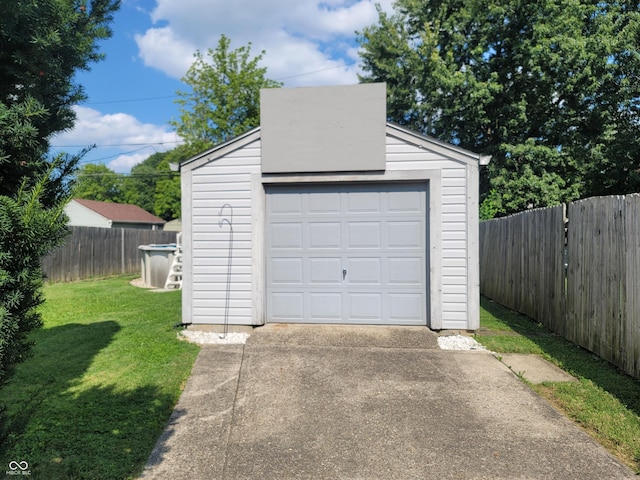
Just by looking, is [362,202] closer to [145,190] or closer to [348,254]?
[348,254]

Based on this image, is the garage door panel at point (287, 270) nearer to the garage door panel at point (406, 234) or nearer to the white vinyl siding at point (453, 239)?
the garage door panel at point (406, 234)

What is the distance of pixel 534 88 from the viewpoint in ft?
52.3

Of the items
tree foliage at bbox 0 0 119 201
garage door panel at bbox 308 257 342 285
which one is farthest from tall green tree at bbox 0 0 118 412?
garage door panel at bbox 308 257 342 285

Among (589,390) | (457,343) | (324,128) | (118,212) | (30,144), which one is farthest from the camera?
(118,212)

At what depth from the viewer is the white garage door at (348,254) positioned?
620 cm

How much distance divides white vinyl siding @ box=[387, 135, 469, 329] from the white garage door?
0.30 m

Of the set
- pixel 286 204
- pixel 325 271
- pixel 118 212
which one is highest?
pixel 118 212

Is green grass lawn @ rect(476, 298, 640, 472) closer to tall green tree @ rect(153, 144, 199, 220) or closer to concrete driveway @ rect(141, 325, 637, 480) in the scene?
concrete driveway @ rect(141, 325, 637, 480)

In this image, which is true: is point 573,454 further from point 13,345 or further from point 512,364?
point 13,345

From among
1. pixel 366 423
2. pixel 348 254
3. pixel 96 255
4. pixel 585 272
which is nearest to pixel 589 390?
pixel 585 272

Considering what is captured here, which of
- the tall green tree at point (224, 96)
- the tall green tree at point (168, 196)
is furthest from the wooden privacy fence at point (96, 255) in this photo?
the tall green tree at point (168, 196)

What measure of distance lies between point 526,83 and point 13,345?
18559mm

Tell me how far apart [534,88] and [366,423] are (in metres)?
16.7

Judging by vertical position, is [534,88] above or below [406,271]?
above
